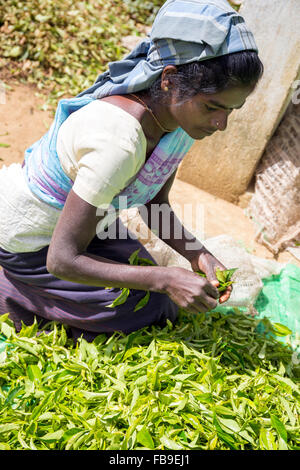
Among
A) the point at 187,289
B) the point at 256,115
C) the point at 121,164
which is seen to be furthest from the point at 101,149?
the point at 256,115

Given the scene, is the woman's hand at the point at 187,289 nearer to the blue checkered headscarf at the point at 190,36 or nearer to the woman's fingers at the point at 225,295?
the woman's fingers at the point at 225,295

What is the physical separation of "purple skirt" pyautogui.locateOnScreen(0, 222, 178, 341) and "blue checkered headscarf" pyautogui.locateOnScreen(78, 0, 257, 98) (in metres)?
0.82

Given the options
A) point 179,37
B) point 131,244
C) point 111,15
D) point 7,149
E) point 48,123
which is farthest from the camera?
point 111,15

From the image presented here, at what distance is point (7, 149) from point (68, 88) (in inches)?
47.1

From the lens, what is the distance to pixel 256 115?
3502 millimetres

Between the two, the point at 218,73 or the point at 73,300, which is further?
the point at 73,300

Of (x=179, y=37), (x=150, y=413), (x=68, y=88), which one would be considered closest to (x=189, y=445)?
(x=150, y=413)

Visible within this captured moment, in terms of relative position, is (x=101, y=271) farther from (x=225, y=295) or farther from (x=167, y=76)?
(x=167, y=76)

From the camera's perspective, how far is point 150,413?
5.78ft

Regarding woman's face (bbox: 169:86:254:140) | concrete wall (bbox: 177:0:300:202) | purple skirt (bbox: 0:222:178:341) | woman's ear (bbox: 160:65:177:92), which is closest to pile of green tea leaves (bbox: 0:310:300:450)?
purple skirt (bbox: 0:222:178:341)

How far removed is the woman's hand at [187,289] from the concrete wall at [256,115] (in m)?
2.05

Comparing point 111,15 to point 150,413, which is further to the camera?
point 111,15

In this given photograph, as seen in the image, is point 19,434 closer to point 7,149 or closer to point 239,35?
point 239,35

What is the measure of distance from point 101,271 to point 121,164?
40 centimetres
